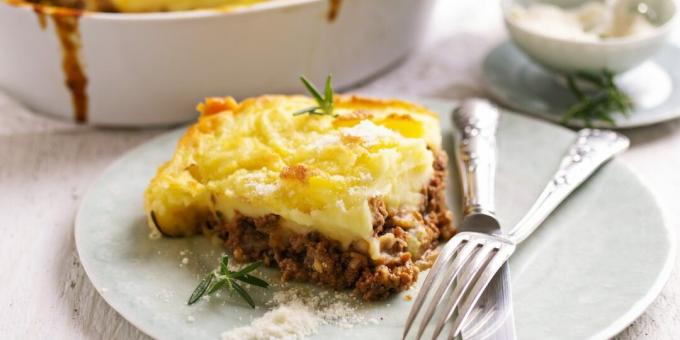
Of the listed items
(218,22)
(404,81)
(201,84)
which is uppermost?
(218,22)

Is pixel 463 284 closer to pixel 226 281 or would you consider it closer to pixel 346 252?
pixel 346 252

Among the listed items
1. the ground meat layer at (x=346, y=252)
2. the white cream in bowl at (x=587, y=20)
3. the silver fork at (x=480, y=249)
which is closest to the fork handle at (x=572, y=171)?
the silver fork at (x=480, y=249)

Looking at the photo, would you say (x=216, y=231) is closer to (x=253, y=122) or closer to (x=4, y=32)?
(x=253, y=122)

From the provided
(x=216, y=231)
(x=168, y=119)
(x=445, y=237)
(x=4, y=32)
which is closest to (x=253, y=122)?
(x=216, y=231)

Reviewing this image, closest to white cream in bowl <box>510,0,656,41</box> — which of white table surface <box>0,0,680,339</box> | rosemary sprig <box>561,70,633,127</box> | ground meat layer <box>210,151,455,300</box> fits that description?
rosemary sprig <box>561,70,633,127</box>

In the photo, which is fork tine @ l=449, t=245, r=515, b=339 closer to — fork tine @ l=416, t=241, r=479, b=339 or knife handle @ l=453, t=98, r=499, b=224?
Result: fork tine @ l=416, t=241, r=479, b=339

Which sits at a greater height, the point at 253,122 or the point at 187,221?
the point at 253,122

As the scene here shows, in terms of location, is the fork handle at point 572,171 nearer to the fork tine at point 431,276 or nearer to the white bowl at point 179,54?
the fork tine at point 431,276
